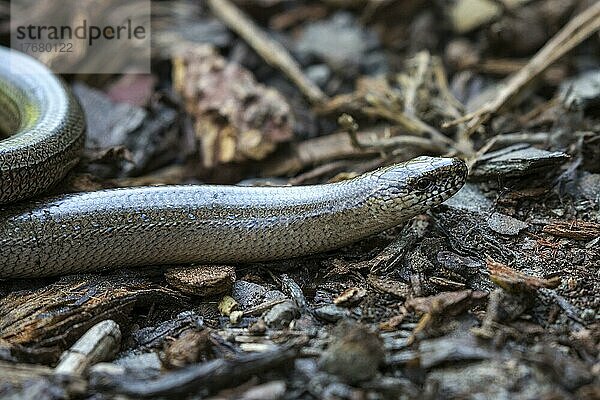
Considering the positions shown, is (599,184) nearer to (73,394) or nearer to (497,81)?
(497,81)

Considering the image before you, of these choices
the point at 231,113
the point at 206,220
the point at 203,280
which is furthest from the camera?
the point at 231,113

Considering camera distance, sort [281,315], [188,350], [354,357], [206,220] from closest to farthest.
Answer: [354,357] < [188,350] < [281,315] < [206,220]

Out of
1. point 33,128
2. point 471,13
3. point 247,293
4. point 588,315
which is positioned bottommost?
point 247,293

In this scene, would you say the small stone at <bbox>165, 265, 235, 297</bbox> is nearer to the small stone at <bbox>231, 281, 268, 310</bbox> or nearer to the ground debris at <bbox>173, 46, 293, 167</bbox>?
the small stone at <bbox>231, 281, 268, 310</bbox>

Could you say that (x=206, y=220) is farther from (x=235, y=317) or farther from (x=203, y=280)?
(x=235, y=317)

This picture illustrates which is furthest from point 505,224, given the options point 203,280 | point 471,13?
point 471,13

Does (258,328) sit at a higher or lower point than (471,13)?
lower

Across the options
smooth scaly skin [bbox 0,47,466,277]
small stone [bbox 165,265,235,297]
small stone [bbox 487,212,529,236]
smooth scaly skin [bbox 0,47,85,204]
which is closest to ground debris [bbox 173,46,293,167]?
smooth scaly skin [bbox 0,47,85,204]
